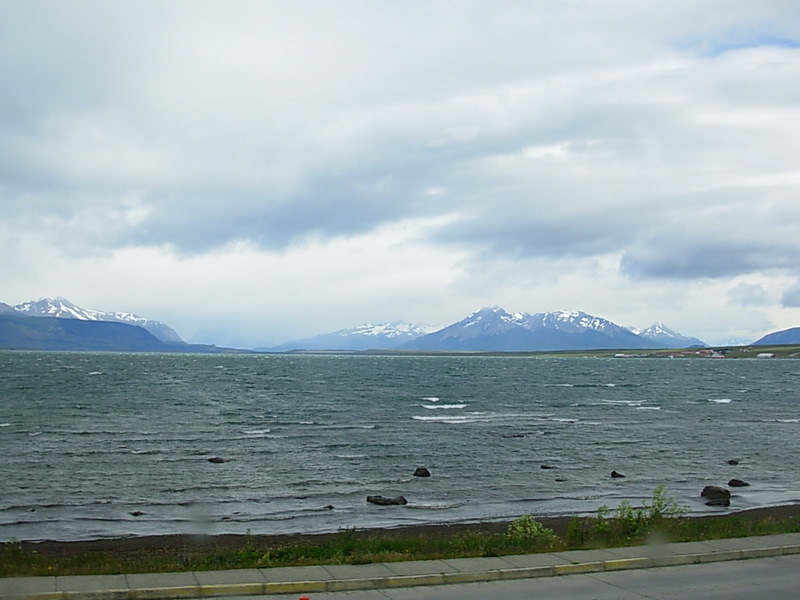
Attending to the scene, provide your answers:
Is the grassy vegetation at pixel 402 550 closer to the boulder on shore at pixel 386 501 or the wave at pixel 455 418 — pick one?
the boulder on shore at pixel 386 501

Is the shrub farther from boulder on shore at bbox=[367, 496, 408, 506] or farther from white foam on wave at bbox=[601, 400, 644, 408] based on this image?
white foam on wave at bbox=[601, 400, 644, 408]

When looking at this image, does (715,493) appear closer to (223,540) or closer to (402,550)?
(223,540)

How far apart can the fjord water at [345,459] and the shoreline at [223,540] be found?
1.41 m

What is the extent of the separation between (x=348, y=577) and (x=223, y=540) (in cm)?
1262

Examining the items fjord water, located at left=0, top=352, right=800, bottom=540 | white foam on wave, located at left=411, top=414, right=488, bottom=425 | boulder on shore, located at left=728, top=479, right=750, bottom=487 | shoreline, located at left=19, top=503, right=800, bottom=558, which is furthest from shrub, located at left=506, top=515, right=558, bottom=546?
white foam on wave, located at left=411, top=414, right=488, bottom=425

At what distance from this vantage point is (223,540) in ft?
80.0

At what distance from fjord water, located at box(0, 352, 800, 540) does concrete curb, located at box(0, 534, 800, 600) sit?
1385cm

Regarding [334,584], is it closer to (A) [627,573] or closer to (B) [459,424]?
(A) [627,573]

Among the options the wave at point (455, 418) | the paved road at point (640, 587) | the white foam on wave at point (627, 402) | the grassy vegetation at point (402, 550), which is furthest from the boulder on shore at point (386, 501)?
the white foam on wave at point (627, 402)

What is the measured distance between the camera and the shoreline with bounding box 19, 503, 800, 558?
2206 cm

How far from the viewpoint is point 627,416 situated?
73.9 m

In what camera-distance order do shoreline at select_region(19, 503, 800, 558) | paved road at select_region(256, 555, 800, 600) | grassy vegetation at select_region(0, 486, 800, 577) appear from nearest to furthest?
paved road at select_region(256, 555, 800, 600) → grassy vegetation at select_region(0, 486, 800, 577) → shoreline at select_region(19, 503, 800, 558)

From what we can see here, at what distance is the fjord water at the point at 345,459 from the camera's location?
30.5m

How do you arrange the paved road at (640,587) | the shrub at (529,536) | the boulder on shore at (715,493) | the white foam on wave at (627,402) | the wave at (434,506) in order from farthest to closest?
the white foam on wave at (627,402) < the boulder on shore at (715,493) < the wave at (434,506) < the shrub at (529,536) < the paved road at (640,587)
